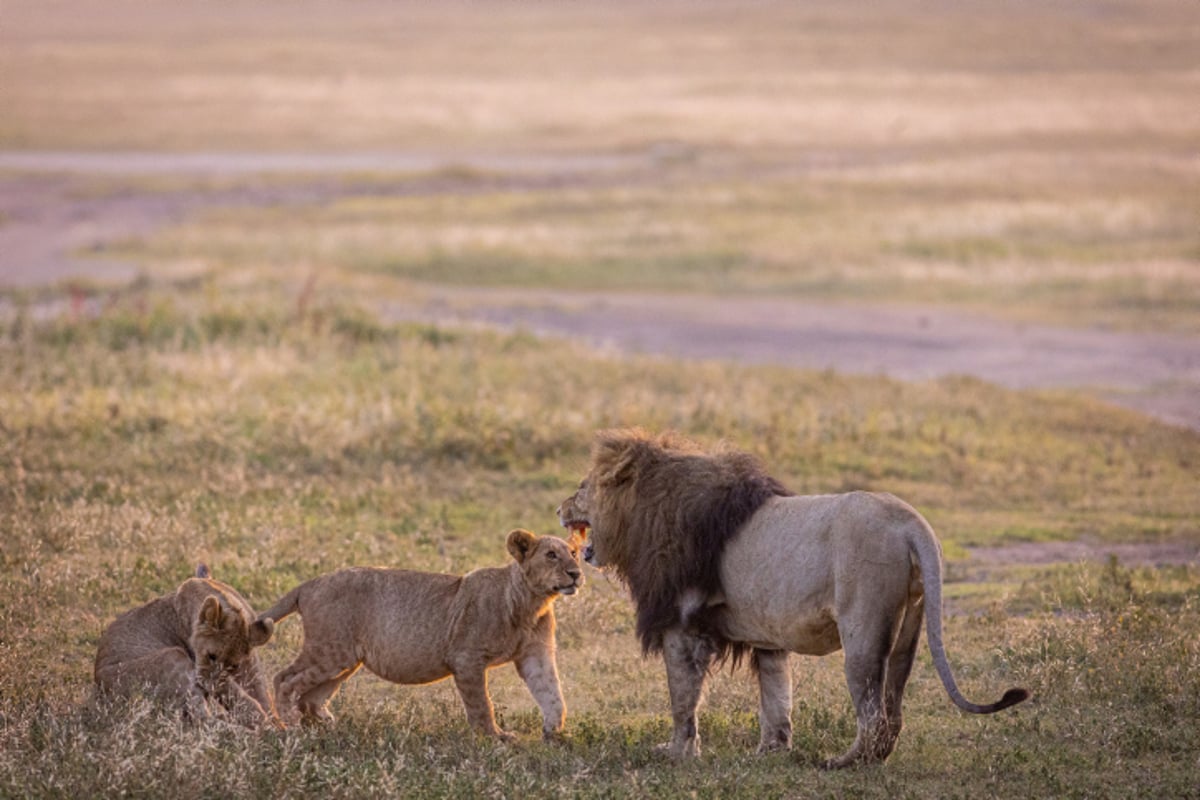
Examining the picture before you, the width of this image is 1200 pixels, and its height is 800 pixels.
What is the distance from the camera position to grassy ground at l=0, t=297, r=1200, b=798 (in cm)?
851

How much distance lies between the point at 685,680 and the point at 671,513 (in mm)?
941

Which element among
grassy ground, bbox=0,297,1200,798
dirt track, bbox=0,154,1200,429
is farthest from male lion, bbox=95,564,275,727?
dirt track, bbox=0,154,1200,429

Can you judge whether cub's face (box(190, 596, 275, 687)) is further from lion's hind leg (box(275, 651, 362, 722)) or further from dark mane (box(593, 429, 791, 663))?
dark mane (box(593, 429, 791, 663))

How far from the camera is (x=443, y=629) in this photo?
962cm

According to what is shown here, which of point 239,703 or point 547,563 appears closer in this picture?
point 239,703

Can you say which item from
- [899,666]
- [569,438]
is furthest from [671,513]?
[569,438]

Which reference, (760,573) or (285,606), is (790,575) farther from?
(285,606)

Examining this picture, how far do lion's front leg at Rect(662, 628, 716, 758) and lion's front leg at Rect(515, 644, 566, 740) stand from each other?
27.8 inches

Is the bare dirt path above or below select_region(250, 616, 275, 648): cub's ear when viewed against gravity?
below

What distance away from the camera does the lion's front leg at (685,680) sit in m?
9.05

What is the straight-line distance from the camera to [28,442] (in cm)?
→ 1694

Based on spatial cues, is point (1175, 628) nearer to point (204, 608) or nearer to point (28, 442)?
point (204, 608)

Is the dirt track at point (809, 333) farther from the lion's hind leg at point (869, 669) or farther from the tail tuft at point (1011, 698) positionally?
the tail tuft at point (1011, 698)

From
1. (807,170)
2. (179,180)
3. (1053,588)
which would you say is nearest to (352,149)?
(179,180)
